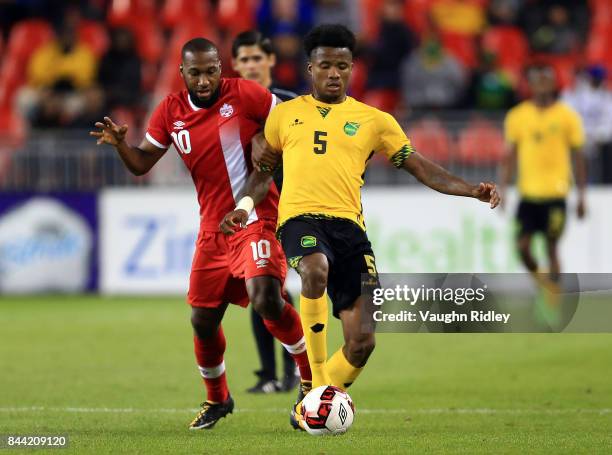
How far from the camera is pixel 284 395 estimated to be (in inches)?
363

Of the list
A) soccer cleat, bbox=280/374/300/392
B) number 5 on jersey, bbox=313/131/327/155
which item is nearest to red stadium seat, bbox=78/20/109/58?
soccer cleat, bbox=280/374/300/392

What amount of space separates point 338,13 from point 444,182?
13.5 m

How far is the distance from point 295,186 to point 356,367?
3.43ft

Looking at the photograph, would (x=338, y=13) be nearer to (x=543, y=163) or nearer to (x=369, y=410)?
(x=543, y=163)

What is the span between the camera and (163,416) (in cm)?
809

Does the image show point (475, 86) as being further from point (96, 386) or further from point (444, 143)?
point (96, 386)

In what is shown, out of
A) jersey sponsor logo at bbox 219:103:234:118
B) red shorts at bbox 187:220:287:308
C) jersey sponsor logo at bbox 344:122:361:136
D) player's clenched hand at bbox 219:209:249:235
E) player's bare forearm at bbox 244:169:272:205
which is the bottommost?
red shorts at bbox 187:220:287:308

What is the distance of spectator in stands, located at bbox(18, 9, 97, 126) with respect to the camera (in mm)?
18562

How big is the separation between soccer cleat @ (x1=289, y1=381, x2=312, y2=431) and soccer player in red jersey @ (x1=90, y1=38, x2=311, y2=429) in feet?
0.05

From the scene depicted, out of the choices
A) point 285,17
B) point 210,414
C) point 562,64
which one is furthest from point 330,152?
point 562,64

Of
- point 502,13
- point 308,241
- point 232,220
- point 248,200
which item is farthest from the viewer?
point 502,13

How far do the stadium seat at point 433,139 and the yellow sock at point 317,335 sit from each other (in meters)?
9.48

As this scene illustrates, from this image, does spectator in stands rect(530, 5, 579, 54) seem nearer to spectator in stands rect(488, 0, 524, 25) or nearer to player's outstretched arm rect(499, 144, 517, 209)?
spectator in stands rect(488, 0, 524, 25)

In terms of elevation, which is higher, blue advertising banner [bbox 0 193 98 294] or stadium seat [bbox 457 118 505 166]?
stadium seat [bbox 457 118 505 166]
